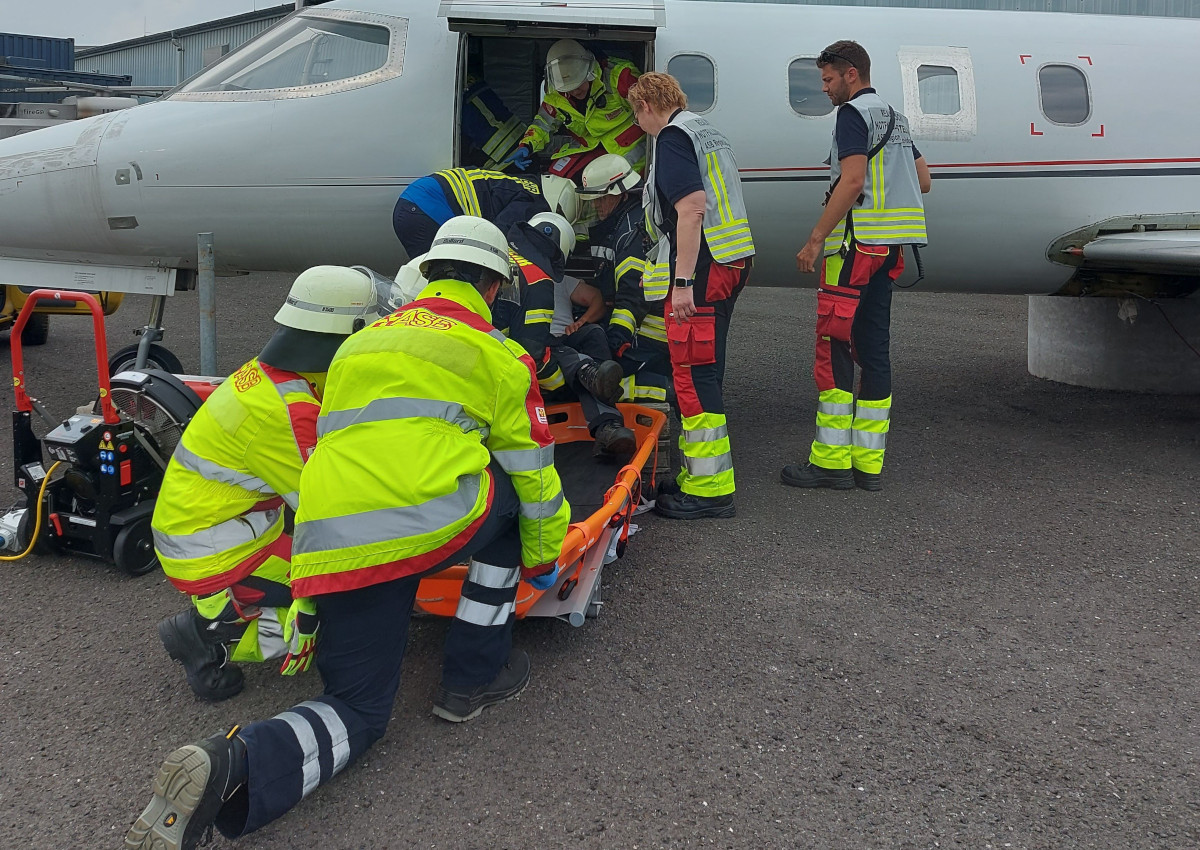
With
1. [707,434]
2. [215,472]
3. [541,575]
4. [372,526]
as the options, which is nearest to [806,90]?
[707,434]

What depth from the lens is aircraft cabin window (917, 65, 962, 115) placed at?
265 inches

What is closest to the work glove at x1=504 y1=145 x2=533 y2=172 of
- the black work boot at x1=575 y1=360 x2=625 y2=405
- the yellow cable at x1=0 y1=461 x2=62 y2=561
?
the black work boot at x1=575 y1=360 x2=625 y2=405

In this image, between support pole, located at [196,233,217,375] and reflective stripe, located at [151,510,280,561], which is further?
support pole, located at [196,233,217,375]

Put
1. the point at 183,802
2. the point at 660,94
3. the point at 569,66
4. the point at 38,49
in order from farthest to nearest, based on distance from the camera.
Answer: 1. the point at 38,49
2. the point at 569,66
3. the point at 660,94
4. the point at 183,802

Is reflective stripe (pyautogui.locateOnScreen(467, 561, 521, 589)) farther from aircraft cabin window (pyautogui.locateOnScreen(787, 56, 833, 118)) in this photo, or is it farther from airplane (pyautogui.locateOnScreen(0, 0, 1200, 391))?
aircraft cabin window (pyautogui.locateOnScreen(787, 56, 833, 118))

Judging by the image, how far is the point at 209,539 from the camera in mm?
3307

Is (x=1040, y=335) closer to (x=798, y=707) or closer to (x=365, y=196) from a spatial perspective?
(x=365, y=196)

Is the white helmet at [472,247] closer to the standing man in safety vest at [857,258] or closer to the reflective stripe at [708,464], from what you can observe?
the reflective stripe at [708,464]

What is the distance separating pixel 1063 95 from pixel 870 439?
305 centimetres

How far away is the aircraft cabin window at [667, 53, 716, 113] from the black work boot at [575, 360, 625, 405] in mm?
2272

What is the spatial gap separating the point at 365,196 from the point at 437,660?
364 centimetres

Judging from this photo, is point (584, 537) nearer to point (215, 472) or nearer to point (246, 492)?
point (246, 492)

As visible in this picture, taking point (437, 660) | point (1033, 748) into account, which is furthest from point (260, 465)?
point (1033, 748)

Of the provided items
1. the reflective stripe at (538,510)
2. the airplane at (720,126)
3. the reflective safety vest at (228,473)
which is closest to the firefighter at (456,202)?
the airplane at (720,126)
